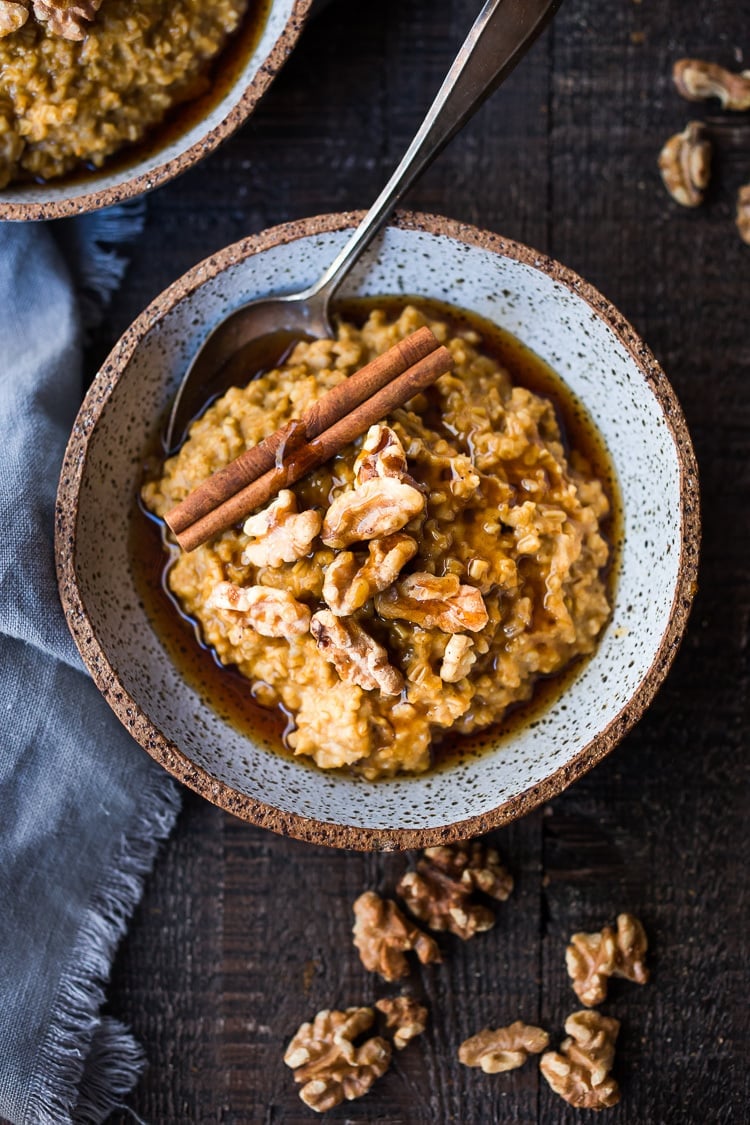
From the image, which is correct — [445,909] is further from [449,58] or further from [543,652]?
[449,58]

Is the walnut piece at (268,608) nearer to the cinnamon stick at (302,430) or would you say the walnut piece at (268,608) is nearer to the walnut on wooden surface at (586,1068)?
the cinnamon stick at (302,430)

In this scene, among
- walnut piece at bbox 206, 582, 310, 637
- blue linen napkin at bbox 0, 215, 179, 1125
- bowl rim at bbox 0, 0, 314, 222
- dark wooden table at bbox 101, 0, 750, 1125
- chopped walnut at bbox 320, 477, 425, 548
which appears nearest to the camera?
chopped walnut at bbox 320, 477, 425, 548

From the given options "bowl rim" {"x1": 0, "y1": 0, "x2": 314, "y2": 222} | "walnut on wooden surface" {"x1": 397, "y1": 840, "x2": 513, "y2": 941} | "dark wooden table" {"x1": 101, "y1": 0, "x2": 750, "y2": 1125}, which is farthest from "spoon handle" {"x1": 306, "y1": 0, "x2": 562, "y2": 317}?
"walnut on wooden surface" {"x1": 397, "y1": 840, "x2": 513, "y2": 941}

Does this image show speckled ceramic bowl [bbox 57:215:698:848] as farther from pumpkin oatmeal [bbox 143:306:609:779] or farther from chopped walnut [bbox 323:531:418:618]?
chopped walnut [bbox 323:531:418:618]

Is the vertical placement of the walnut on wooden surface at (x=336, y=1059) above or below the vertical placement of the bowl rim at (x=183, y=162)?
below

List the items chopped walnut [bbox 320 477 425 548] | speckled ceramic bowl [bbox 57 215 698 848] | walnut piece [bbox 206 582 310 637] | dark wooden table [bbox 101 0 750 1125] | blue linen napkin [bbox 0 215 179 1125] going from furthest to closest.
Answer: dark wooden table [bbox 101 0 750 1125], blue linen napkin [bbox 0 215 179 1125], speckled ceramic bowl [bbox 57 215 698 848], walnut piece [bbox 206 582 310 637], chopped walnut [bbox 320 477 425 548]


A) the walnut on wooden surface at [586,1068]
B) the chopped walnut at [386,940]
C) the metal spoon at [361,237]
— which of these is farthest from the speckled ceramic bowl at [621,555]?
the walnut on wooden surface at [586,1068]

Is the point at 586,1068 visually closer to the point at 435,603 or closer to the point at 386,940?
the point at 386,940
